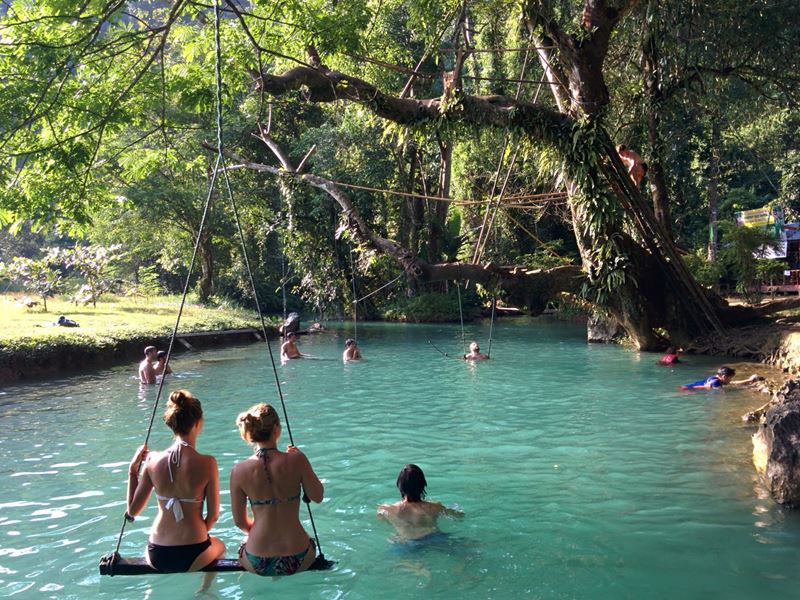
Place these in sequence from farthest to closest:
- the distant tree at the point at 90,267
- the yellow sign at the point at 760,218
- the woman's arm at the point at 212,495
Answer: the yellow sign at the point at 760,218, the distant tree at the point at 90,267, the woman's arm at the point at 212,495

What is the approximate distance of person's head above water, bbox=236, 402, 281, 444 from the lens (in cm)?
426

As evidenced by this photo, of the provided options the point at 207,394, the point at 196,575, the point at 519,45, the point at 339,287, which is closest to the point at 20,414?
the point at 207,394

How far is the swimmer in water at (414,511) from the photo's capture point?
595cm

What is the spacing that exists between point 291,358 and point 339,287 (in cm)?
1663

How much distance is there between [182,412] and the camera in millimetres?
4301

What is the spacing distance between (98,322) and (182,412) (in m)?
19.7

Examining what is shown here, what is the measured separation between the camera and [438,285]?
36.9 metres

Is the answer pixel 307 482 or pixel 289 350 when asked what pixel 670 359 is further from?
pixel 307 482

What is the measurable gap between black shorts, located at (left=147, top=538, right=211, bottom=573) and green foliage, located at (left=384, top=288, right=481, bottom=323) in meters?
30.1

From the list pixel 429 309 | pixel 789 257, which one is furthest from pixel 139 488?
pixel 789 257

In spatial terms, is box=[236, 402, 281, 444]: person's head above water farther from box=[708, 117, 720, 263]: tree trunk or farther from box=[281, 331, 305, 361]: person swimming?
box=[708, 117, 720, 263]: tree trunk

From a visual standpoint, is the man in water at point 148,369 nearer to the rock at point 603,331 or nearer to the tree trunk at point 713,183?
the rock at point 603,331

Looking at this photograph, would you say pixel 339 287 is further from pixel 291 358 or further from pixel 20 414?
pixel 20 414

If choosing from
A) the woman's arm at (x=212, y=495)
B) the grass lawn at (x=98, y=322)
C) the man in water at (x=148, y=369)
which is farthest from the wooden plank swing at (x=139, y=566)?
the grass lawn at (x=98, y=322)
